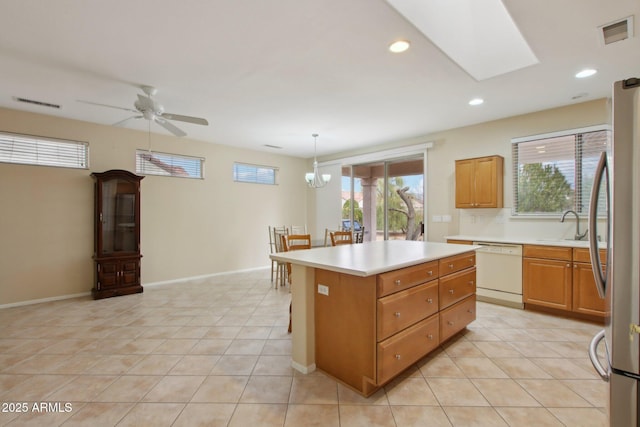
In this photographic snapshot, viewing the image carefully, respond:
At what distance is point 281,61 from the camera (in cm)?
267

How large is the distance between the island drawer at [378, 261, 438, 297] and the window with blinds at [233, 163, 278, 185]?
4.83m

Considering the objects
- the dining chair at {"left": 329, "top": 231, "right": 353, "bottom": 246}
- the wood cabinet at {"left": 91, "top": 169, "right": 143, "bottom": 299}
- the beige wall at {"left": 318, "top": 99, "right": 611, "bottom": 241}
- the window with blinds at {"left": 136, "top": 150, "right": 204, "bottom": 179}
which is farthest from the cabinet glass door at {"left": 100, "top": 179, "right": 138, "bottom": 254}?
the beige wall at {"left": 318, "top": 99, "right": 611, "bottom": 241}

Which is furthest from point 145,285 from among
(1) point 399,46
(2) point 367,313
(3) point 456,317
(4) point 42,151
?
(1) point 399,46

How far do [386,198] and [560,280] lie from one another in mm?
3154

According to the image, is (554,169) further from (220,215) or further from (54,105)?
(54,105)

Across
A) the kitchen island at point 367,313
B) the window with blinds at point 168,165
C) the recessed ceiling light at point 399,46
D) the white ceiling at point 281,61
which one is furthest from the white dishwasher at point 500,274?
the window with blinds at point 168,165

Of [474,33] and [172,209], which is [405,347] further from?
[172,209]

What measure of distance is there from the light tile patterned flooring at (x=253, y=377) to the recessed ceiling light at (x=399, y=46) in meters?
2.64

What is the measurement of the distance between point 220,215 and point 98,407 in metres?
4.27

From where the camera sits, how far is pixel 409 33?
2.24 m

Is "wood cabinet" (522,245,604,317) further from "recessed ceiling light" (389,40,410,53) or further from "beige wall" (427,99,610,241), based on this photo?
"recessed ceiling light" (389,40,410,53)

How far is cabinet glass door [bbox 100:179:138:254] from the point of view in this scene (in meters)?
4.36

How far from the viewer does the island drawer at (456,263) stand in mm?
2514

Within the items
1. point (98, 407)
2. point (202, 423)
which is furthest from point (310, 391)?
point (98, 407)
